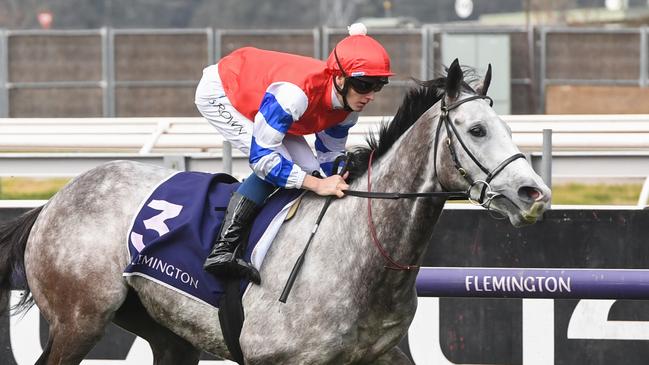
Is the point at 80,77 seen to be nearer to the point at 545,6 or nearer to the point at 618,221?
Result: the point at 618,221

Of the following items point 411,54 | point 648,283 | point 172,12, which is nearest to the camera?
point 648,283

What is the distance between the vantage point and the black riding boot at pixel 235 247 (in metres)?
4.52

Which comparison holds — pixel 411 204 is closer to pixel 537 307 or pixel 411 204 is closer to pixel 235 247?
pixel 235 247

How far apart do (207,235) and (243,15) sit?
38.1 meters

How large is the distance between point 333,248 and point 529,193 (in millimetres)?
849

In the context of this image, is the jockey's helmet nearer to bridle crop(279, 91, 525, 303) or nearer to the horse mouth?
bridle crop(279, 91, 525, 303)

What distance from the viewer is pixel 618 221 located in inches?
233

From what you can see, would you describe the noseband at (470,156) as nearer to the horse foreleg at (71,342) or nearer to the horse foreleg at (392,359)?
the horse foreleg at (392,359)

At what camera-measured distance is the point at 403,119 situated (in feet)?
14.9

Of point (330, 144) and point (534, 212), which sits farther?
point (330, 144)

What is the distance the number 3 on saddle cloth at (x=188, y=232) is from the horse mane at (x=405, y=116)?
0.26 m

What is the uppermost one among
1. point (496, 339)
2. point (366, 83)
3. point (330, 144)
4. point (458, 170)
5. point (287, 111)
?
point (366, 83)

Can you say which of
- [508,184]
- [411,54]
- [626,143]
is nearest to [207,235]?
[508,184]

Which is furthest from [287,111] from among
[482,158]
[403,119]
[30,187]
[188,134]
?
[30,187]
